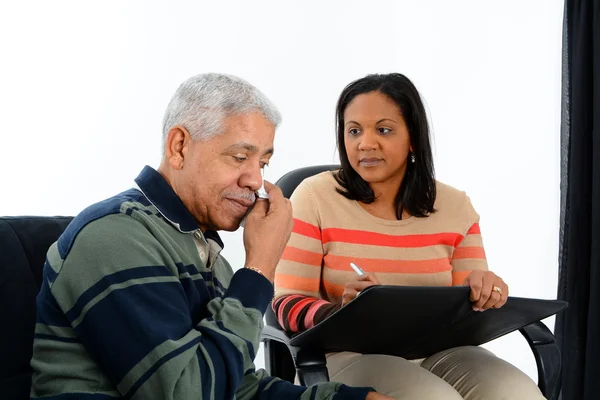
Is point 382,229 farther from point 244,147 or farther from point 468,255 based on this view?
point 244,147

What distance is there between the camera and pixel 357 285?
1.68 m

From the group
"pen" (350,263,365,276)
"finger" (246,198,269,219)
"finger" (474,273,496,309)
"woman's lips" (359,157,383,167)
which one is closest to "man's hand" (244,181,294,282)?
"finger" (246,198,269,219)

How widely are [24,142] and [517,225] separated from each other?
81.1 inches

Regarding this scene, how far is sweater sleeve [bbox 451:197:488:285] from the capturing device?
2.01m

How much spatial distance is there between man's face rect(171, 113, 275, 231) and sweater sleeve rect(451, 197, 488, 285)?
84 cm

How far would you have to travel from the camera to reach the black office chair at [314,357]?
1567 mm

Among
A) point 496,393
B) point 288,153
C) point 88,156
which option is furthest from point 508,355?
point 88,156

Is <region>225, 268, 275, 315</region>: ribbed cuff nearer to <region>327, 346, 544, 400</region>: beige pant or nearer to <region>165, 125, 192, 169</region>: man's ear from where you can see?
<region>165, 125, 192, 169</region>: man's ear

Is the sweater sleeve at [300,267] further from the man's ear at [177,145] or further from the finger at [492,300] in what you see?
the man's ear at [177,145]

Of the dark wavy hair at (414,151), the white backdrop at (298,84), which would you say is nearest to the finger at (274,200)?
the dark wavy hair at (414,151)

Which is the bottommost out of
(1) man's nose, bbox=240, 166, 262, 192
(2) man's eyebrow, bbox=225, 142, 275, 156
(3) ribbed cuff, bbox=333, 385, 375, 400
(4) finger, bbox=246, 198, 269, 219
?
(3) ribbed cuff, bbox=333, 385, 375, 400

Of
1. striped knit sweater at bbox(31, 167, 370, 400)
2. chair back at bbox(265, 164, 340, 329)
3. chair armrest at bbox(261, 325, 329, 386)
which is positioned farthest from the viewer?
chair back at bbox(265, 164, 340, 329)

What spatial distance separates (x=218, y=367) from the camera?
1.17m

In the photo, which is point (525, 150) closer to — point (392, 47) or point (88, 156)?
point (392, 47)
